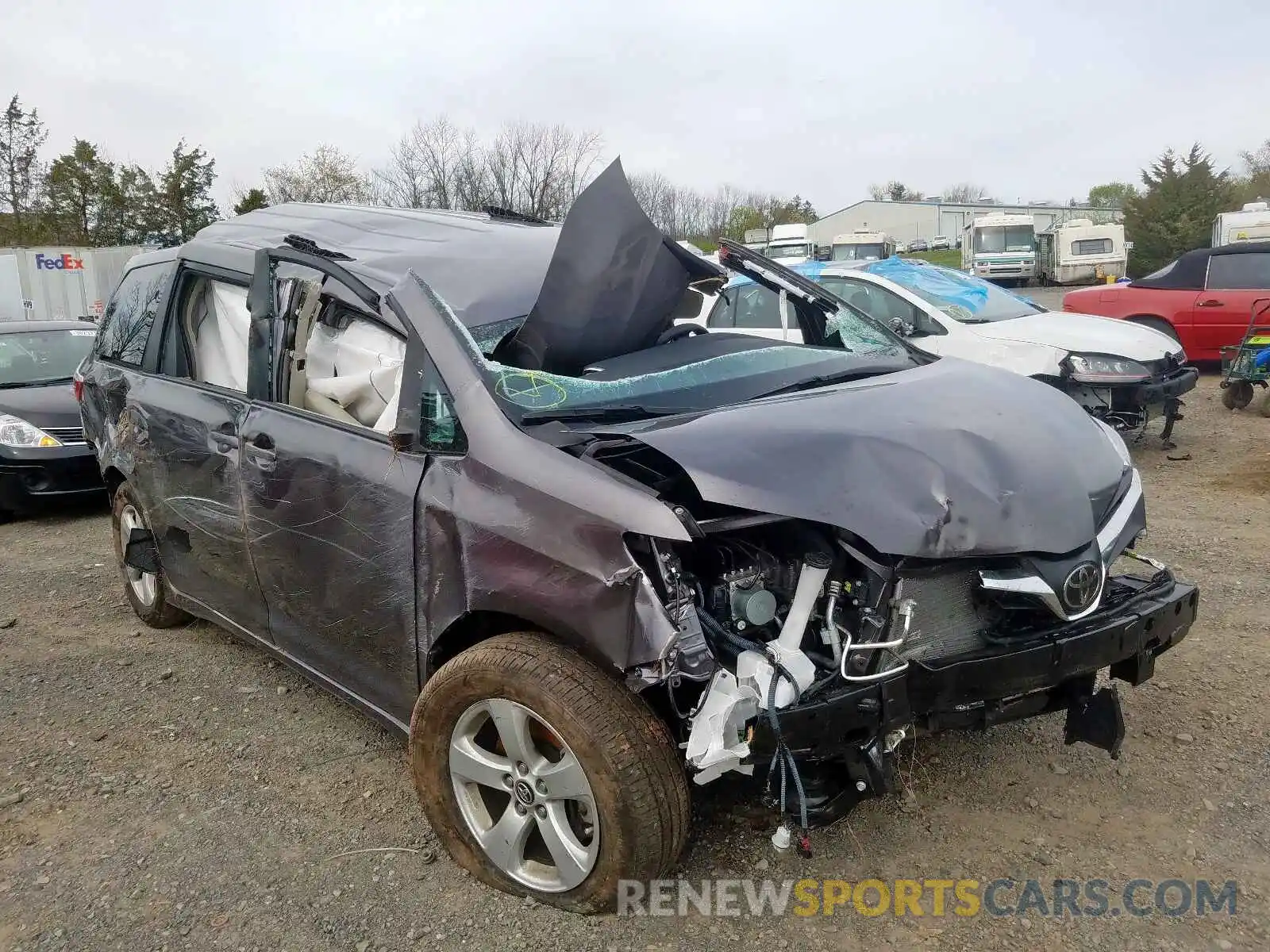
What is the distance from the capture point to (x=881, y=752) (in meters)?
2.27

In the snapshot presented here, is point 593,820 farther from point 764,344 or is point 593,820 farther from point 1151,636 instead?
point 764,344

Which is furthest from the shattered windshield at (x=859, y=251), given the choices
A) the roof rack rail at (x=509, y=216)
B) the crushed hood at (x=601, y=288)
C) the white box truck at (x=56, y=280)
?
the crushed hood at (x=601, y=288)

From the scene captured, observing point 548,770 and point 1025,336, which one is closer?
point 548,770

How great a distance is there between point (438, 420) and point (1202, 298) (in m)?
10.8

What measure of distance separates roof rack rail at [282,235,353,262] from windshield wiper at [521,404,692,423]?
112cm

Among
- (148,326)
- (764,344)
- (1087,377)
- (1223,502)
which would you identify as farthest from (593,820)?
→ (1087,377)

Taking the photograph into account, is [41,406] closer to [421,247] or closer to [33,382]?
[33,382]

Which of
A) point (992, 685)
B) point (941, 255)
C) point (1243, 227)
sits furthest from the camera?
point (941, 255)

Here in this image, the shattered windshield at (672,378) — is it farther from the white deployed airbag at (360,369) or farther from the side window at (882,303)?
the side window at (882,303)

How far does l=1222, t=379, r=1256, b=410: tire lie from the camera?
939cm

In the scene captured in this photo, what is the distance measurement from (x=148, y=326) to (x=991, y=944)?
403 cm

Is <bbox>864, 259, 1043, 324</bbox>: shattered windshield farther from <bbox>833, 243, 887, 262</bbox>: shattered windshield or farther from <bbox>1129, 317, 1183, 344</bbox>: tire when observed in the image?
<bbox>833, 243, 887, 262</bbox>: shattered windshield

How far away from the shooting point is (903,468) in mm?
2359

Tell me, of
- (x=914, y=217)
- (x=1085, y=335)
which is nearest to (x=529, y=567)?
(x=1085, y=335)
